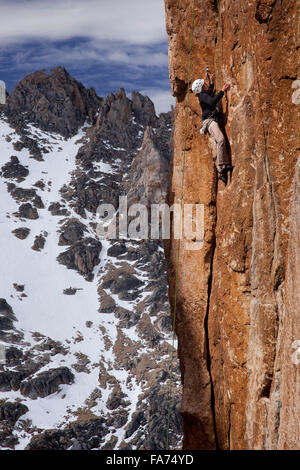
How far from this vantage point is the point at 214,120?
11.6 m

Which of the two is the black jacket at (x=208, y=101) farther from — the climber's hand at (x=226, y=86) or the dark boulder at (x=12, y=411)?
the dark boulder at (x=12, y=411)

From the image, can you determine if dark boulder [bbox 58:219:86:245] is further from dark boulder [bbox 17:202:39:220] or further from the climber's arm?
the climber's arm

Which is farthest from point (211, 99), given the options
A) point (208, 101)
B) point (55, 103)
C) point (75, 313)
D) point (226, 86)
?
point (55, 103)

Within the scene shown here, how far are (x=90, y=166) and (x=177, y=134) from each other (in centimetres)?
12782

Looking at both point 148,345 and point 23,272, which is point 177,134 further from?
point 23,272

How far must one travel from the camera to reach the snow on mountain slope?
72.6 meters

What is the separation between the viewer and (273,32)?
31.2ft

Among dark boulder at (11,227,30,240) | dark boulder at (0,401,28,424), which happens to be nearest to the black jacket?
dark boulder at (0,401,28,424)

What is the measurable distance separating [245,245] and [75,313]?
91139 millimetres

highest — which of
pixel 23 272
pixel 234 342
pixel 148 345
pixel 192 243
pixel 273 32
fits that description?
pixel 273 32

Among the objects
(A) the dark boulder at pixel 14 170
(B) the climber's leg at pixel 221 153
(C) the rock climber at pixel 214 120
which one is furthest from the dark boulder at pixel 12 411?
(B) the climber's leg at pixel 221 153

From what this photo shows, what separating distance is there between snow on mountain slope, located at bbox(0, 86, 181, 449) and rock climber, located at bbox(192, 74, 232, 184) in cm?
6137

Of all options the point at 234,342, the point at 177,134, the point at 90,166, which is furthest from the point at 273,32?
the point at 90,166

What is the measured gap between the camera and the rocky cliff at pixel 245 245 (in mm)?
9133
